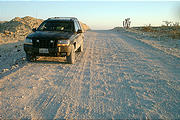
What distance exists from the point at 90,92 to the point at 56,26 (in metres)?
4.12

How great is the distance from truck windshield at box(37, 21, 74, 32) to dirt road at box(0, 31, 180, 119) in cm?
183

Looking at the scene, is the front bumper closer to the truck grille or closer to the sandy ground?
the truck grille

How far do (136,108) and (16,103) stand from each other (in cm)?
230

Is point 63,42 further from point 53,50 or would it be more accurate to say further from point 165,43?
point 165,43

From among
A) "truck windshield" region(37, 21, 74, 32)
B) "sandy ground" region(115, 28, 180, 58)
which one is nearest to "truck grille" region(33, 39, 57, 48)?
"truck windshield" region(37, 21, 74, 32)

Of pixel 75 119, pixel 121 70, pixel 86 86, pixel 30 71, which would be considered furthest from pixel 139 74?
pixel 30 71

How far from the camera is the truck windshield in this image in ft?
21.0

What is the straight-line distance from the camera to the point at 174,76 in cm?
446

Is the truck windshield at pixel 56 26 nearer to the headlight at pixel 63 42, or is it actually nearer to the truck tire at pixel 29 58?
the headlight at pixel 63 42

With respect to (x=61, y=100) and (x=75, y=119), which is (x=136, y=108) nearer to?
(x=75, y=119)

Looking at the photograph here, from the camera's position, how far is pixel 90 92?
3.42m

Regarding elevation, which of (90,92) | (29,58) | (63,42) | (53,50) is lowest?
(90,92)

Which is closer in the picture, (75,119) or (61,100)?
(75,119)

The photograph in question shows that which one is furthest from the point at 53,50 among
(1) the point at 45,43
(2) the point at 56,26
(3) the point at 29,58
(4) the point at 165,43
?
(4) the point at 165,43
